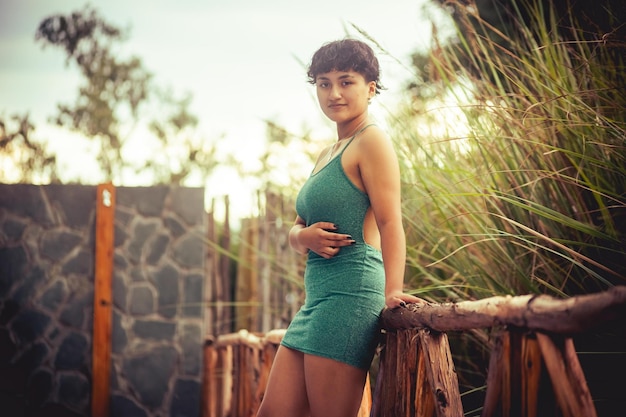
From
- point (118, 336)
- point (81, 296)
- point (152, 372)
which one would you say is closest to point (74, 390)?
point (118, 336)

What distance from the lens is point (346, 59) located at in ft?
6.24

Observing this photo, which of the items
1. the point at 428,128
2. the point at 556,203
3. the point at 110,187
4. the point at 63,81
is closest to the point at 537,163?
the point at 556,203

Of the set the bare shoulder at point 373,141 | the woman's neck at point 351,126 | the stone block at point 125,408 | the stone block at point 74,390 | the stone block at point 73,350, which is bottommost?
the stone block at point 125,408

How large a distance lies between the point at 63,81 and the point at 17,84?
3.29 metres

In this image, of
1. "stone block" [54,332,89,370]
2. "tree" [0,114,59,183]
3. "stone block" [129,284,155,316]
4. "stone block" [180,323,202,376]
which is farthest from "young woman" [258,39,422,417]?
"tree" [0,114,59,183]

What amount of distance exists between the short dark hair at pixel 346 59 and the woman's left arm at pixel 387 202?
0.24 metres

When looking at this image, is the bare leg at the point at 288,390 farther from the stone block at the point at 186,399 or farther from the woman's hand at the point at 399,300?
the stone block at the point at 186,399

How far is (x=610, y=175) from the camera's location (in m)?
1.98

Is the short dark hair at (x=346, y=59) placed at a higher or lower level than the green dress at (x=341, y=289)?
higher

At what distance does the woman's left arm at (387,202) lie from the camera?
1741 millimetres

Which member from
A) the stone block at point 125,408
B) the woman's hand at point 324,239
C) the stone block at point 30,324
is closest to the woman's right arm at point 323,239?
the woman's hand at point 324,239

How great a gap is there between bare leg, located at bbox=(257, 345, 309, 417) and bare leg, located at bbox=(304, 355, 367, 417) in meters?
0.09

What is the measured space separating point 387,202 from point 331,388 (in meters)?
0.48

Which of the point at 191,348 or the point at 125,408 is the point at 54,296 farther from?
the point at 191,348
